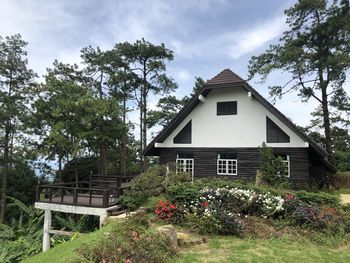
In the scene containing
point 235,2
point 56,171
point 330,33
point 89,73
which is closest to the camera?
point 235,2

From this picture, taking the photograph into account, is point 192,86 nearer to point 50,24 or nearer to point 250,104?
point 250,104

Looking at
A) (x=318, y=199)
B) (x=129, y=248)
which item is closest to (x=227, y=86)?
(x=318, y=199)

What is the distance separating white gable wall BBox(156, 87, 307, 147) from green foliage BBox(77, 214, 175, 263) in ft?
33.8

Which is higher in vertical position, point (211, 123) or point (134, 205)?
point (211, 123)

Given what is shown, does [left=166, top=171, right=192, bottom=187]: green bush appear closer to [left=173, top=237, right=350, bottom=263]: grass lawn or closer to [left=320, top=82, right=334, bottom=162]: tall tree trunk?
[left=173, top=237, right=350, bottom=263]: grass lawn

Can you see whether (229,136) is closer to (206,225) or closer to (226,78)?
(226,78)

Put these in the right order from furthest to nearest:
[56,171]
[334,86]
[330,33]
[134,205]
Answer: [56,171] < [334,86] < [330,33] < [134,205]

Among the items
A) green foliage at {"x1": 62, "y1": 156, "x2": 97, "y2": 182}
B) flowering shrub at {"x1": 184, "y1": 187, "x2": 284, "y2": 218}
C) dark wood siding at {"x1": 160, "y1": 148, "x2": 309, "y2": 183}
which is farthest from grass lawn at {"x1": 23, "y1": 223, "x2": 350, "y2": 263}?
green foliage at {"x1": 62, "y1": 156, "x2": 97, "y2": 182}

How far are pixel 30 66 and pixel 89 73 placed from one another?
5.15 m

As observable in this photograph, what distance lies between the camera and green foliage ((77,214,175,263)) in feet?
17.7

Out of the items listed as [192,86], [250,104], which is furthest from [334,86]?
[192,86]

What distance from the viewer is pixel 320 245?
296 inches

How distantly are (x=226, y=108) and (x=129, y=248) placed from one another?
1218 cm

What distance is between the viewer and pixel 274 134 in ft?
51.2
